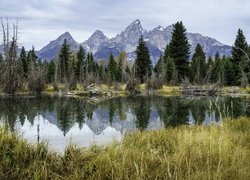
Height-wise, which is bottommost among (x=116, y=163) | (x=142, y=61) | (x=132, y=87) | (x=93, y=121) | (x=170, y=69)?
(x=93, y=121)

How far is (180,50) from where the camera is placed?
6806 centimetres

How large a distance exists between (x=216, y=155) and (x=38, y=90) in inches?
1947

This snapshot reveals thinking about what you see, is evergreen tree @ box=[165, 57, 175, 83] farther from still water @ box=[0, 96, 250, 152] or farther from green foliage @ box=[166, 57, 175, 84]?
still water @ box=[0, 96, 250, 152]

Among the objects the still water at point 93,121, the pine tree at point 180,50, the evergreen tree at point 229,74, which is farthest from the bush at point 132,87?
the still water at point 93,121

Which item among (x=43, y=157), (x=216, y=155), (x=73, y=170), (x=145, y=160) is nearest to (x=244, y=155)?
(x=216, y=155)

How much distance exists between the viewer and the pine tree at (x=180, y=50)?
220 ft

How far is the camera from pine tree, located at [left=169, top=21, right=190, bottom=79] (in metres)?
67.2

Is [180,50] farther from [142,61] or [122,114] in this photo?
[122,114]

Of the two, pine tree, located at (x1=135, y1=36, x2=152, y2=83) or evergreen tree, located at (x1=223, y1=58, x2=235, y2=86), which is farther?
pine tree, located at (x1=135, y1=36, x2=152, y2=83)

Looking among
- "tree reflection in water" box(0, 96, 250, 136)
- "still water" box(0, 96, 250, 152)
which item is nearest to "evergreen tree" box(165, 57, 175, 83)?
"tree reflection in water" box(0, 96, 250, 136)

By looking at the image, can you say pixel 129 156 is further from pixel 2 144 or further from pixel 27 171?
pixel 2 144

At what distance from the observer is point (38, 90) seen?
54.8 m

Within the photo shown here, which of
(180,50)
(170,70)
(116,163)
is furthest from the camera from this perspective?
(180,50)

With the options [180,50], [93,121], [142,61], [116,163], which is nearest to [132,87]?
[142,61]
